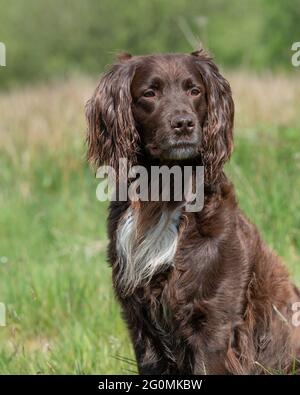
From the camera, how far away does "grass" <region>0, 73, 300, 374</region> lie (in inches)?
205

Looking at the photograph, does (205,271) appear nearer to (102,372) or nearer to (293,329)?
(293,329)

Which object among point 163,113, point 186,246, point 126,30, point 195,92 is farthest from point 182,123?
point 126,30

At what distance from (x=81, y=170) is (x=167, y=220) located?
5435 millimetres

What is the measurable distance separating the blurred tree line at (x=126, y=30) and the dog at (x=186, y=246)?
2052 cm

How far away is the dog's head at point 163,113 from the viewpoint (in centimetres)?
405

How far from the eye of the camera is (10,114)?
10977mm

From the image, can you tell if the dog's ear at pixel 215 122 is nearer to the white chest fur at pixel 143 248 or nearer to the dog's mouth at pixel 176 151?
the dog's mouth at pixel 176 151

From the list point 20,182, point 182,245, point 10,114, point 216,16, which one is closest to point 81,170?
point 20,182

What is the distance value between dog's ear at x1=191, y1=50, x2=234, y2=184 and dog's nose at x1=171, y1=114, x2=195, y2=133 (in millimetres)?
246

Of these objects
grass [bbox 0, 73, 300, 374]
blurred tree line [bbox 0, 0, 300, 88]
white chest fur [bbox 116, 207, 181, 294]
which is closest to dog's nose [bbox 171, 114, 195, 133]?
white chest fur [bbox 116, 207, 181, 294]

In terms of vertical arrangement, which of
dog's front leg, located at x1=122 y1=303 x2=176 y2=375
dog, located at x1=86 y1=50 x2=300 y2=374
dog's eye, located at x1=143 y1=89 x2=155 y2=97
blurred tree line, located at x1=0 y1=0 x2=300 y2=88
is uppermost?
blurred tree line, located at x1=0 y1=0 x2=300 y2=88

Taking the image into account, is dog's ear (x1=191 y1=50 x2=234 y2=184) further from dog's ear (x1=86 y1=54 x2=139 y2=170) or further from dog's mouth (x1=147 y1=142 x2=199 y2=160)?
dog's ear (x1=86 y1=54 x2=139 y2=170)

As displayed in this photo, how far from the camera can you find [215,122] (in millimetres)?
4289

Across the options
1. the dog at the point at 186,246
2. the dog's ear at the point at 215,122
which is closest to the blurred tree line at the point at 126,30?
the dog's ear at the point at 215,122
